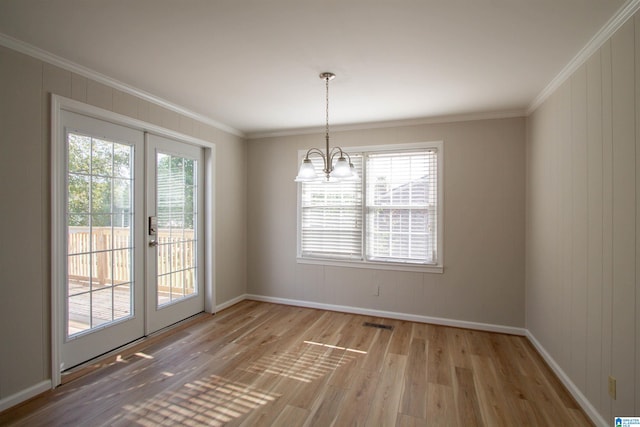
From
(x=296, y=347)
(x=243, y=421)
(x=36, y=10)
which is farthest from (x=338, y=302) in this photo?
(x=36, y=10)

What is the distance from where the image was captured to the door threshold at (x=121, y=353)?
Answer: 8.57 feet

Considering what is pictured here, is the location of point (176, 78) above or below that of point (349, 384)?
above

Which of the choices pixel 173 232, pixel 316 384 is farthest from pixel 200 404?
pixel 173 232

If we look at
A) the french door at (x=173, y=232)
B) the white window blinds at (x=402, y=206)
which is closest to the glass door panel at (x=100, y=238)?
the french door at (x=173, y=232)

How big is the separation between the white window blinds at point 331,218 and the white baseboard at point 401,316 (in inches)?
27.3

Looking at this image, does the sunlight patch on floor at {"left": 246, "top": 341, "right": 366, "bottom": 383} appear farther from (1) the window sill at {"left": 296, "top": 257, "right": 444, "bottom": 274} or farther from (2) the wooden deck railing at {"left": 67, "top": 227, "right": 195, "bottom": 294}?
(2) the wooden deck railing at {"left": 67, "top": 227, "right": 195, "bottom": 294}

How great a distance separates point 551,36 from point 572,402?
2572mm

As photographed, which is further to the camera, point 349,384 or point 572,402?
point 349,384

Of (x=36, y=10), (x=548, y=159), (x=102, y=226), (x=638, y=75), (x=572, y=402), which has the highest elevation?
(x=36, y=10)

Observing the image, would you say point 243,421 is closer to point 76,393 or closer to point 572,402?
point 76,393

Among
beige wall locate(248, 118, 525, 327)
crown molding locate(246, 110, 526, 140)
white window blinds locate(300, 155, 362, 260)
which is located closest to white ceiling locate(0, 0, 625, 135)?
crown molding locate(246, 110, 526, 140)

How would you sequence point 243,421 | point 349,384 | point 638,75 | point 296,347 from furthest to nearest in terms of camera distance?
point 296,347
point 349,384
point 243,421
point 638,75

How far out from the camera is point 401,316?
13.3 ft

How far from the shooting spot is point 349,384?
2.54m
